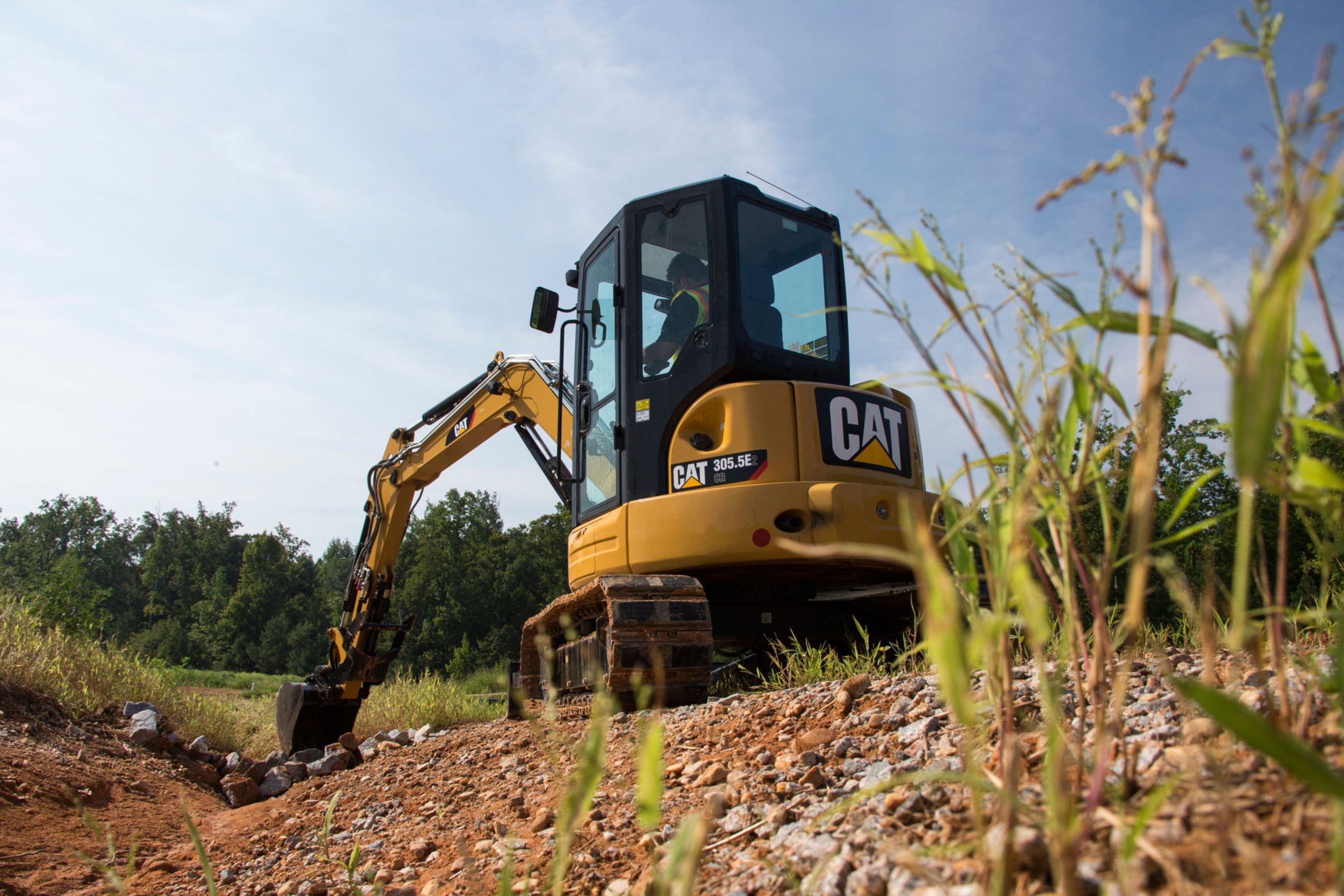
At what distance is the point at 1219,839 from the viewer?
2.82 ft

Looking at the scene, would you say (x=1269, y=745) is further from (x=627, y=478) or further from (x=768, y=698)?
(x=627, y=478)

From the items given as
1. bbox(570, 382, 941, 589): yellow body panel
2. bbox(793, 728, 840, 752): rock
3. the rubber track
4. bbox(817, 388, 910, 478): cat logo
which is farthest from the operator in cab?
bbox(793, 728, 840, 752): rock

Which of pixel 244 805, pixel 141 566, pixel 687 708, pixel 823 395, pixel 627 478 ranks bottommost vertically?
pixel 244 805

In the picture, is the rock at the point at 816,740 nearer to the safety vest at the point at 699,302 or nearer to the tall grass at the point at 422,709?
the safety vest at the point at 699,302

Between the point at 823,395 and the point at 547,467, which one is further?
the point at 547,467

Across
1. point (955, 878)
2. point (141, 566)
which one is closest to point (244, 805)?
point (955, 878)

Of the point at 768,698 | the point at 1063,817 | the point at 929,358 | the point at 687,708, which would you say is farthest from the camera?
the point at 687,708

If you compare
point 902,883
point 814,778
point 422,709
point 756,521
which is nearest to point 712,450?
point 756,521

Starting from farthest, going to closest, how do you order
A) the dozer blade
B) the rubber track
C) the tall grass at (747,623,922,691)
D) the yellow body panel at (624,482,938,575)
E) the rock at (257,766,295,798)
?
the dozer blade, the rock at (257,766,295,798), the yellow body panel at (624,482,938,575), the rubber track, the tall grass at (747,623,922,691)

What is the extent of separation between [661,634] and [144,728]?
16.2 feet

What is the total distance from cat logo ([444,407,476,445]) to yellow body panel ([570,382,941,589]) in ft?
10.2

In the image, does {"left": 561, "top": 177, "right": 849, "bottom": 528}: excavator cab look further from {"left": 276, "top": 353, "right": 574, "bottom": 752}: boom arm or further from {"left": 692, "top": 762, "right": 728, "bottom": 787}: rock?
{"left": 692, "top": 762, "right": 728, "bottom": 787}: rock

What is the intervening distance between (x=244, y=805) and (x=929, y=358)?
6.10m

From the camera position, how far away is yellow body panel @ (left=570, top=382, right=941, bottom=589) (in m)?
5.00
